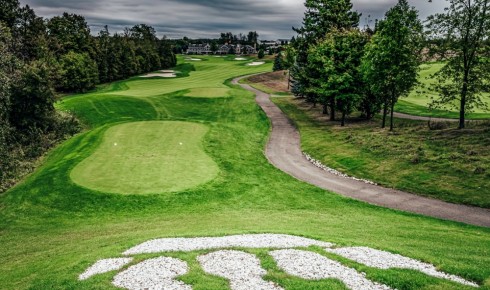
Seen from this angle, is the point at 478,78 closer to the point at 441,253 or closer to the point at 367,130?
the point at 367,130

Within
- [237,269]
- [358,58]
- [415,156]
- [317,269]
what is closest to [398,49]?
[358,58]

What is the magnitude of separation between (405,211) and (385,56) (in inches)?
953

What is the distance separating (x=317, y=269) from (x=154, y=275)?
20.2 feet

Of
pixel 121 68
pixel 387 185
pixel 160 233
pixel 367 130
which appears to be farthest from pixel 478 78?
pixel 121 68

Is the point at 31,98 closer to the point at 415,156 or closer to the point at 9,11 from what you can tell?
the point at 415,156

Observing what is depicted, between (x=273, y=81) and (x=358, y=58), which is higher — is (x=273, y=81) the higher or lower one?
the lower one

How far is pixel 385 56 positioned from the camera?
1779 inches

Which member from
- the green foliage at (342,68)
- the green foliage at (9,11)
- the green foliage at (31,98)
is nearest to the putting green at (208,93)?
the green foliage at (342,68)

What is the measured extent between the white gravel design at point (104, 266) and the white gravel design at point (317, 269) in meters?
6.19

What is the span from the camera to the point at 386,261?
15.6m

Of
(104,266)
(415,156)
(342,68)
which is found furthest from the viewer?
(342,68)

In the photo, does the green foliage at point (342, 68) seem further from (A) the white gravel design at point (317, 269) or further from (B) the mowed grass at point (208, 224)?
(A) the white gravel design at point (317, 269)

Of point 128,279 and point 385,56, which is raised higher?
point 385,56

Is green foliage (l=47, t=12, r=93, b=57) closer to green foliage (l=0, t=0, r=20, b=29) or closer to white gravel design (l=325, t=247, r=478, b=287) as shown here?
green foliage (l=0, t=0, r=20, b=29)
